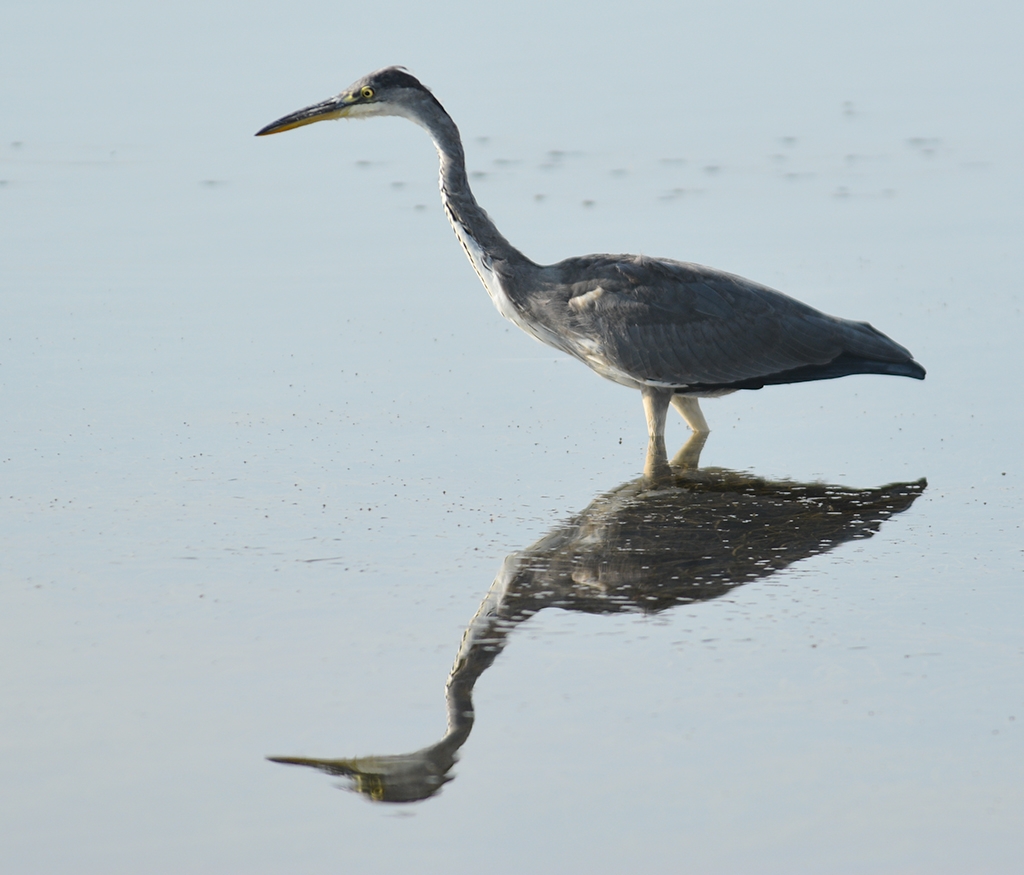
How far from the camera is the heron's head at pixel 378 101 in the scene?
7375 millimetres

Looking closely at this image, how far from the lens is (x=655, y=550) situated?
5.77 meters

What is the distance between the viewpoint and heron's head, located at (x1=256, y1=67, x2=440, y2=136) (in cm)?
738

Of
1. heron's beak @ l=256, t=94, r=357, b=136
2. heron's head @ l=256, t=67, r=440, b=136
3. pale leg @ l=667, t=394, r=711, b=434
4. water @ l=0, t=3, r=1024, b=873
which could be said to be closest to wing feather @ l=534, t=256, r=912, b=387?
pale leg @ l=667, t=394, r=711, b=434

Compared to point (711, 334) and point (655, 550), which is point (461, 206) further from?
point (655, 550)

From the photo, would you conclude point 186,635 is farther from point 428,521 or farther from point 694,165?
point 694,165

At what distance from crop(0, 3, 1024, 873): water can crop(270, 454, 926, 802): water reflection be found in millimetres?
28

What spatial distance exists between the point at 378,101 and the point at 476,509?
235 centimetres

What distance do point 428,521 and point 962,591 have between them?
2028 mm

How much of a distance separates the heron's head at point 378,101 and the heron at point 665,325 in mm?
52

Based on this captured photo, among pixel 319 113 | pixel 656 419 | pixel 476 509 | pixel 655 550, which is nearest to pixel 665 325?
pixel 656 419

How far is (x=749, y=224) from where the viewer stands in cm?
1040

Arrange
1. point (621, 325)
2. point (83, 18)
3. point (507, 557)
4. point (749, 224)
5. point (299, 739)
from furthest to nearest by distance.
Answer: point (83, 18) < point (749, 224) < point (621, 325) < point (507, 557) < point (299, 739)

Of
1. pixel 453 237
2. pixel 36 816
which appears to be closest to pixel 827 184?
pixel 453 237

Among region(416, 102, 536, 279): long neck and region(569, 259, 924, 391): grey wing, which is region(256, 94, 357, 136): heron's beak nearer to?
region(416, 102, 536, 279): long neck
